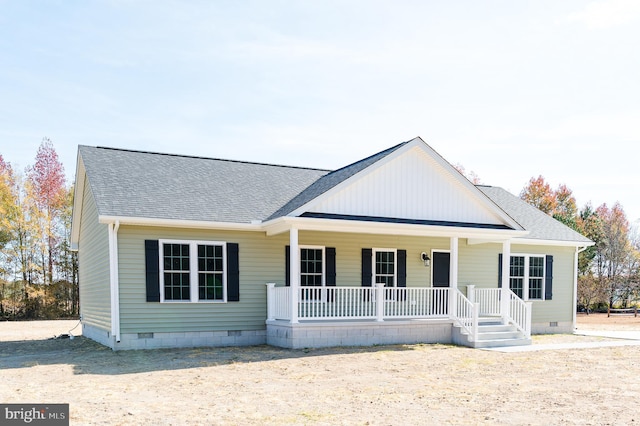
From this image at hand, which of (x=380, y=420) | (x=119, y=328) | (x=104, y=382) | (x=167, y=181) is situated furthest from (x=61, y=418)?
(x=167, y=181)

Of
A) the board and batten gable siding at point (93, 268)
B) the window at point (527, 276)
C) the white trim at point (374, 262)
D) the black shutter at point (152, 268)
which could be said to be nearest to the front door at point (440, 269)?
the white trim at point (374, 262)

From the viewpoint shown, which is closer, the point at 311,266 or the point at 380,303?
the point at 380,303

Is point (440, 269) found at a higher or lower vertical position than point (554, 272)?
higher

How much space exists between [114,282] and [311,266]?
16.9 feet

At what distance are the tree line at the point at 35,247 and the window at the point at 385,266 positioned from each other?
64.0 feet

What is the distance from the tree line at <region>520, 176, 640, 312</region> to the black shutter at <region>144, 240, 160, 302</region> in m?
26.1

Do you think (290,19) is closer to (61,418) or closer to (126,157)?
(126,157)

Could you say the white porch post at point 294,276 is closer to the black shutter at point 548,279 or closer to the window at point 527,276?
the window at point 527,276

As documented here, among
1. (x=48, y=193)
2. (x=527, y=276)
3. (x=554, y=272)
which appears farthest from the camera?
(x=48, y=193)

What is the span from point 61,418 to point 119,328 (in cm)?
621

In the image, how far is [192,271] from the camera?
13.1 m

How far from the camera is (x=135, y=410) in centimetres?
675

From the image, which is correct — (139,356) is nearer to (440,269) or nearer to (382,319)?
(382,319)

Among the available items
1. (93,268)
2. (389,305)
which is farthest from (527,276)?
(93,268)
